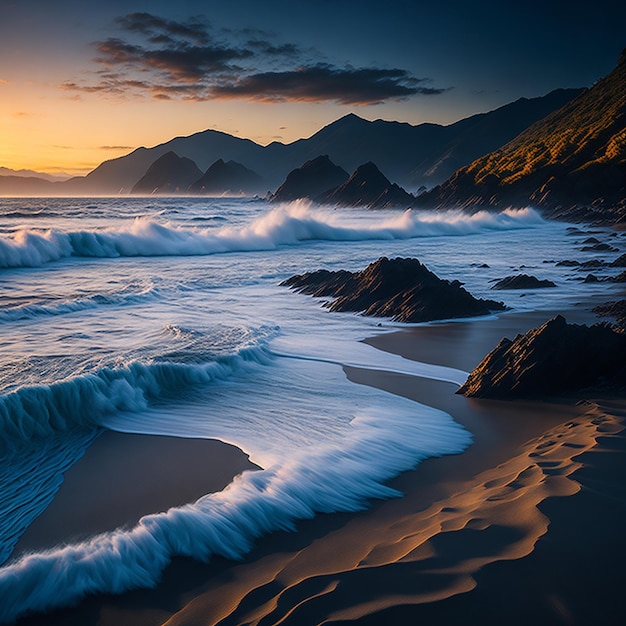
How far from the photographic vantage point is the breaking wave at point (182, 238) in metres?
19.5

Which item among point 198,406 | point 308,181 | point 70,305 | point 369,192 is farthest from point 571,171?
point 308,181

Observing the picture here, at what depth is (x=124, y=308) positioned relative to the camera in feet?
34.3

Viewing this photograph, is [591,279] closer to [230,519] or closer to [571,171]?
[230,519]

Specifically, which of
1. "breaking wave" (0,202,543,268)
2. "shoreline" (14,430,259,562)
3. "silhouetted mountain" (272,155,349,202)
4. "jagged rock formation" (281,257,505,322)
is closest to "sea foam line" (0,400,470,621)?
"shoreline" (14,430,259,562)

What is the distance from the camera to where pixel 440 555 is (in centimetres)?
242

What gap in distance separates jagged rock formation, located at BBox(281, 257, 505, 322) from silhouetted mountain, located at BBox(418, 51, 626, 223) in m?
29.9

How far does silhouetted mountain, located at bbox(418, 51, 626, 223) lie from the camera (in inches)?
1868

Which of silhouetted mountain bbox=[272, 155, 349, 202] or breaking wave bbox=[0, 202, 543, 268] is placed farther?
silhouetted mountain bbox=[272, 155, 349, 202]

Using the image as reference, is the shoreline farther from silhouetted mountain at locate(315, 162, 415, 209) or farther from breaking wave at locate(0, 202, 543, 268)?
silhouetted mountain at locate(315, 162, 415, 209)

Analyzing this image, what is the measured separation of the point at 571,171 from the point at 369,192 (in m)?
44.1

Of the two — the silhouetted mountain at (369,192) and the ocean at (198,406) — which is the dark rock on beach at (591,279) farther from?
the silhouetted mountain at (369,192)

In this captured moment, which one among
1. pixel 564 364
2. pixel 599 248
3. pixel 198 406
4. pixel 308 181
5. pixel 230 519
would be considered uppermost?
pixel 308 181

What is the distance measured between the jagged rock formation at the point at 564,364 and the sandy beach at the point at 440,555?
3.39ft

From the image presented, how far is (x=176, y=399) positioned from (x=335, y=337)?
11.2 feet
